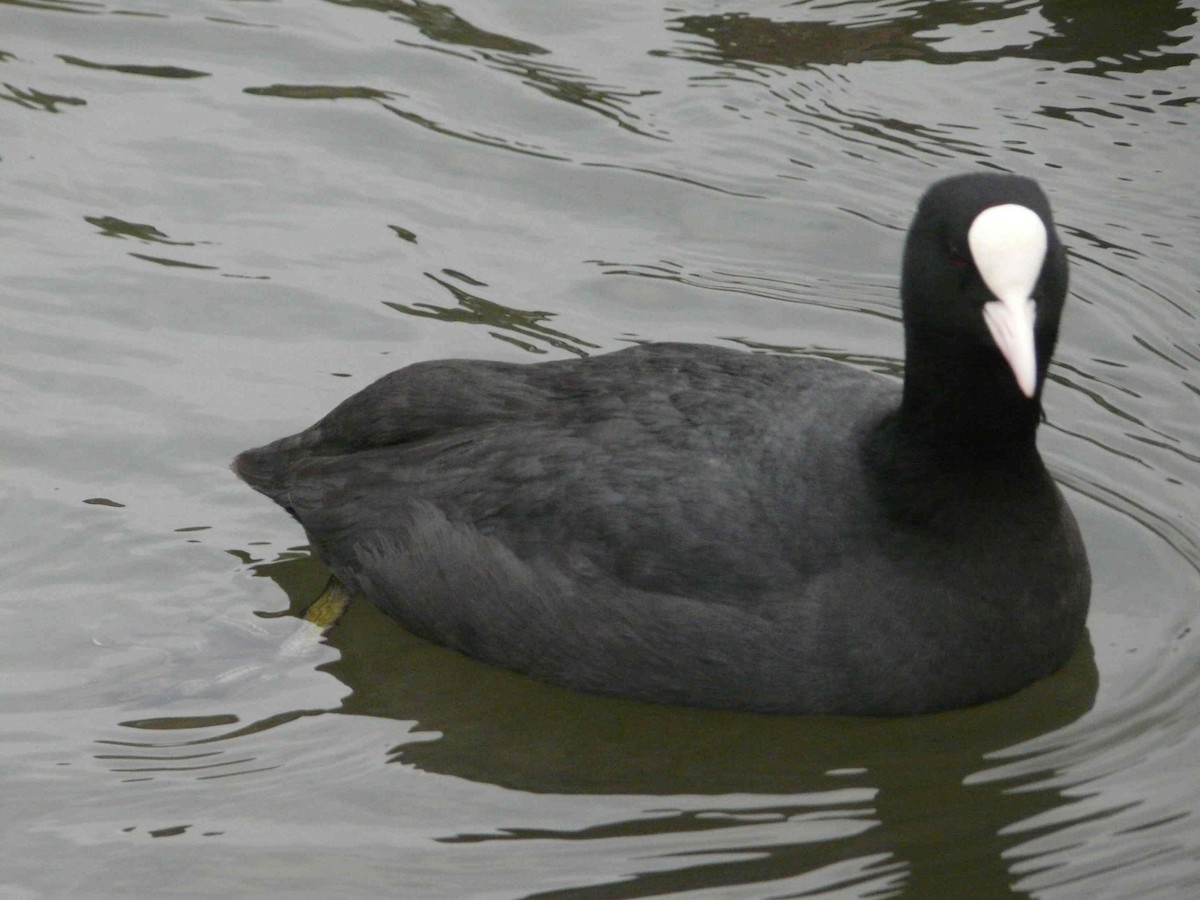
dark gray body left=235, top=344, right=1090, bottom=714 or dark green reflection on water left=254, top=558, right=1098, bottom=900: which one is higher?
dark gray body left=235, top=344, right=1090, bottom=714

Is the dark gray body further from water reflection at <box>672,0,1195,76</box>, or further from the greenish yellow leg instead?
water reflection at <box>672,0,1195,76</box>

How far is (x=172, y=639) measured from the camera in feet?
17.6

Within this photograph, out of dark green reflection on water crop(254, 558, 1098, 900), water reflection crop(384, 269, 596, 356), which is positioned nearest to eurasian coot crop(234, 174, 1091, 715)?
dark green reflection on water crop(254, 558, 1098, 900)

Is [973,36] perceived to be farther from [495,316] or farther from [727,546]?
[727,546]

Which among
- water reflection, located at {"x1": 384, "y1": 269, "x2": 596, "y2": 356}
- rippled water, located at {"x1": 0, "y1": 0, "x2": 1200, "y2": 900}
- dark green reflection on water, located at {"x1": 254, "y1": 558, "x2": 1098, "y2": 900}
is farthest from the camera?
water reflection, located at {"x1": 384, "y1": 269, "x2": 596, "y2": 356}

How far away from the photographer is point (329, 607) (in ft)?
17.9

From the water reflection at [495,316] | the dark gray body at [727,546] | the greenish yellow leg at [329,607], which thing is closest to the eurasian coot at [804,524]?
the dark gray body at [727,546]

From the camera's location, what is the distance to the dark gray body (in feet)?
15.4

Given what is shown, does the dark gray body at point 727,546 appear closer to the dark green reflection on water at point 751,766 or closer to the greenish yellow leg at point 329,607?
the dark green reflection on water at point 751,766

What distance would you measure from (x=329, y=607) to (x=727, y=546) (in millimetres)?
1327

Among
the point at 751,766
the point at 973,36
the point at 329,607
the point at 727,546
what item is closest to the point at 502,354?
the point at 329,607

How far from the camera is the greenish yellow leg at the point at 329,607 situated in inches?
214

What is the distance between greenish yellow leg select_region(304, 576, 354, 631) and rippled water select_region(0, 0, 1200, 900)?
0.12 feet

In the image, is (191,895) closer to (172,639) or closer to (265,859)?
(265,859)
